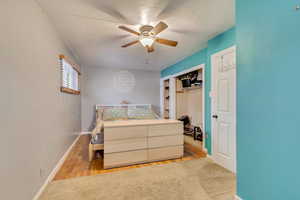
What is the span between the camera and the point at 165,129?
268 centimetres

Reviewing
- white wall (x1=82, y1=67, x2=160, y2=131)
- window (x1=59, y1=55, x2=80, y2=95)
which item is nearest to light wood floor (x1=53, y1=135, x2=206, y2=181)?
window (x1=59, y1=55, x2=80, y2=95)

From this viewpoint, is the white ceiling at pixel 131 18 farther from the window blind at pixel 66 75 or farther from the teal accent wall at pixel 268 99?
the teal accent wall at pixel 268 99

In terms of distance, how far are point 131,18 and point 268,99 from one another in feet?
6.82

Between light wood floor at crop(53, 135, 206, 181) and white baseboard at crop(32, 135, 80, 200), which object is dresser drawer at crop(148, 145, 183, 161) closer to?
light wood floor at crop(53, 135, 206, 181)

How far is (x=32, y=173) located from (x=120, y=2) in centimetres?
232

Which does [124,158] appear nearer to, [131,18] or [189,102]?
[131,18]

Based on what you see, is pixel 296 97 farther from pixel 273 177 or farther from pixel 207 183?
pixel 207 183

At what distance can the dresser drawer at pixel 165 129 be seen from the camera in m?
2.60

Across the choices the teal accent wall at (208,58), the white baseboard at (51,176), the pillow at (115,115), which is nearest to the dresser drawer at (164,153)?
the teal accent wall at (208,58)

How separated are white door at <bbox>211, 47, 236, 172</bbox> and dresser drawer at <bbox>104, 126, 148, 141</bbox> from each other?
1.42 metres

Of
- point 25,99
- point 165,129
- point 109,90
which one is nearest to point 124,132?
point 165,129

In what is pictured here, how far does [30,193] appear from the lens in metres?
1.43

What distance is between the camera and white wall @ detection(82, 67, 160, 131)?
487cm

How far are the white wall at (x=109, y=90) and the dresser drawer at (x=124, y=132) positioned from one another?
2959 millimetres
